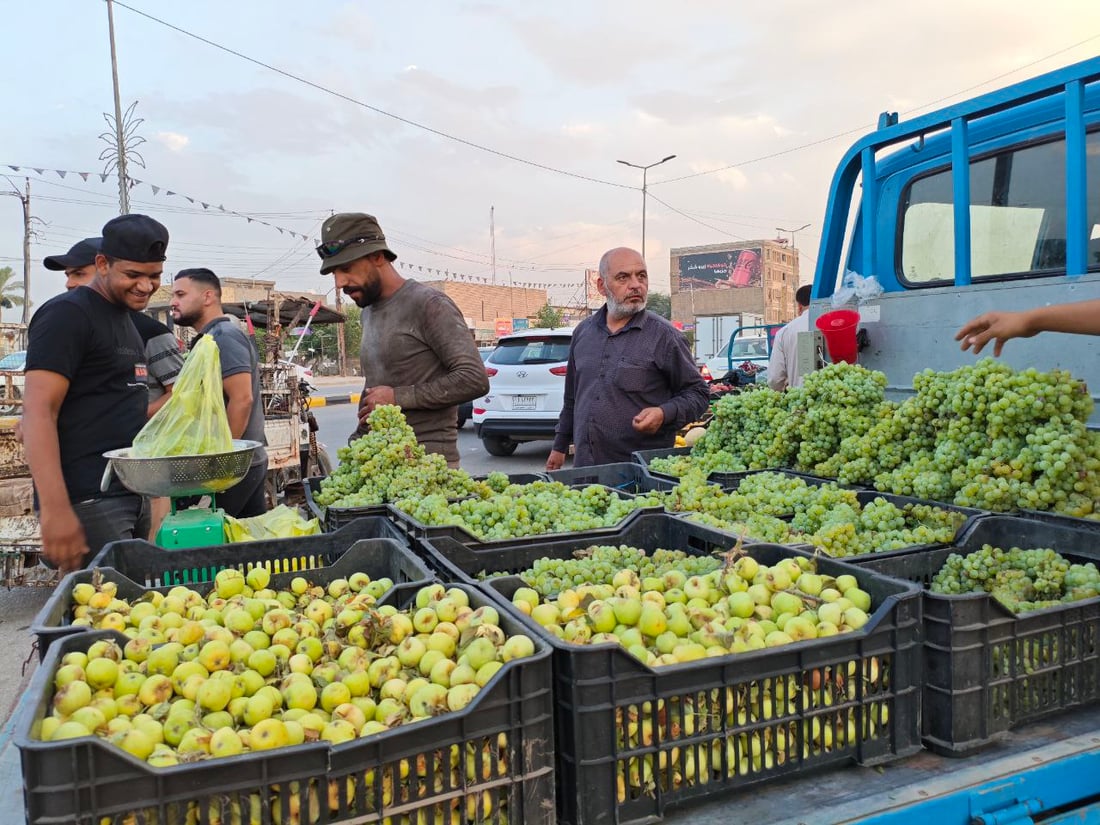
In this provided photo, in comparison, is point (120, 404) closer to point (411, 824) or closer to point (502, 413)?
point (411, 824)

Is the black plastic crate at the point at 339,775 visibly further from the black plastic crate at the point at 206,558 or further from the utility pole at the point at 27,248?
the utility pole at the point at 27,248

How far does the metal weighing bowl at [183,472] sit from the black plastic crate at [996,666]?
2121 millimetres

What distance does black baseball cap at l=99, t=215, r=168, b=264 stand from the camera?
3506 millimetres

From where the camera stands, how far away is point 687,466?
4141 millimetres

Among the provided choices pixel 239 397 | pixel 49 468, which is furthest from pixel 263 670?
pixel 239 397

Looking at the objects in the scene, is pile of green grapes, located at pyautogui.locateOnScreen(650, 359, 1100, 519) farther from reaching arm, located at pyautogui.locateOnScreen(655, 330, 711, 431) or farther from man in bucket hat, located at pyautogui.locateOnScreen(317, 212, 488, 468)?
man in bucket hat, located at pyautogui.locateOnScreen(317, 212, 488, 468)

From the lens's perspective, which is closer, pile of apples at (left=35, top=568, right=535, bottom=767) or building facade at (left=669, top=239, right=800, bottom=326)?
pile of apples at (left=35, top=568, right=535, bottom=767)

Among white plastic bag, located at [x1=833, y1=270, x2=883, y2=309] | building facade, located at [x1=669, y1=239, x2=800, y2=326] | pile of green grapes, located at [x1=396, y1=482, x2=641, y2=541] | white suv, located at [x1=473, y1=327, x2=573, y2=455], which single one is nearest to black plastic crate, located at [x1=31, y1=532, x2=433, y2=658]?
pile of green grapes, located at [x1=396, y1=482, x2=641, y2=541]

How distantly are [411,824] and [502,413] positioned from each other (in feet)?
40.0

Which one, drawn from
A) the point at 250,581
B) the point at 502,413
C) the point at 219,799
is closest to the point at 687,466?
the point at 250,581

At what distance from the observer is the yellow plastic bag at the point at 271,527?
113 inches

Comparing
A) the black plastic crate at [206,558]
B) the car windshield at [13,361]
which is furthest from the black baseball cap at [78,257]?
the car windshield at [13,361]

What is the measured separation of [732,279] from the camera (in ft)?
380

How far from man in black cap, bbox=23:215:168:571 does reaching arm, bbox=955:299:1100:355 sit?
3475 mm
